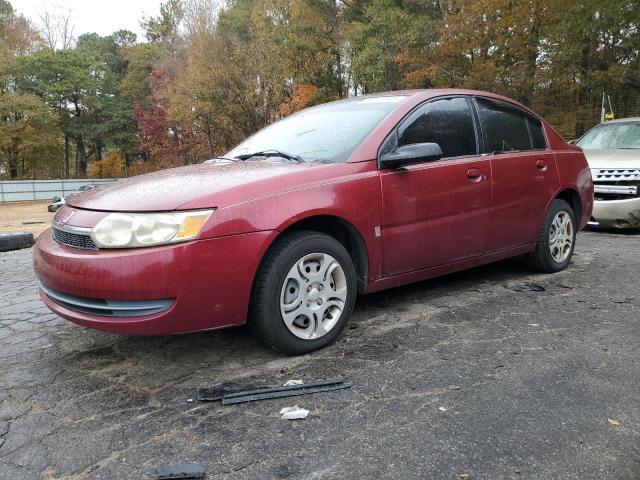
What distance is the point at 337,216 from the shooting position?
10.2ft

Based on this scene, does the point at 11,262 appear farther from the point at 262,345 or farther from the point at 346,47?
the point at 346,47

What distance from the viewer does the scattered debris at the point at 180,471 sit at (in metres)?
1.95

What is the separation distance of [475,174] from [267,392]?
7.42 ft

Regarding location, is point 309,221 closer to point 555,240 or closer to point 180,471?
point 180,471

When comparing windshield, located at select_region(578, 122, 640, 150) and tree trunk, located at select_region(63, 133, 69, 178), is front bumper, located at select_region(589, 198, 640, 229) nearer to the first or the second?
windshield, located at select_region(578, 122, 640, 150)

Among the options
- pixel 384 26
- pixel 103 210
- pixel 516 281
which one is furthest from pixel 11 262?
pixel 384 26

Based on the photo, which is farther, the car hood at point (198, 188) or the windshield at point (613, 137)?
the windshield at point (613, 137)

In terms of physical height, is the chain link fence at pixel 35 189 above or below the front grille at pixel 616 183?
above

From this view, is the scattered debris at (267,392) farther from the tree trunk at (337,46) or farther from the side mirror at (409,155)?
the tree trunk at (337,46)

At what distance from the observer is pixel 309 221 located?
3.12m

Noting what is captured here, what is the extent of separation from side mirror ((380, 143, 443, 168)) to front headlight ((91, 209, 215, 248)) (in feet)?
4.06

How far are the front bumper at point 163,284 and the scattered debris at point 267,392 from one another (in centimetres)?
34

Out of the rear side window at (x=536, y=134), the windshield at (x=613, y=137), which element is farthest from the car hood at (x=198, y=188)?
the windshield at (x=613, y=137)

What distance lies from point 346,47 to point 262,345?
1162 inches
